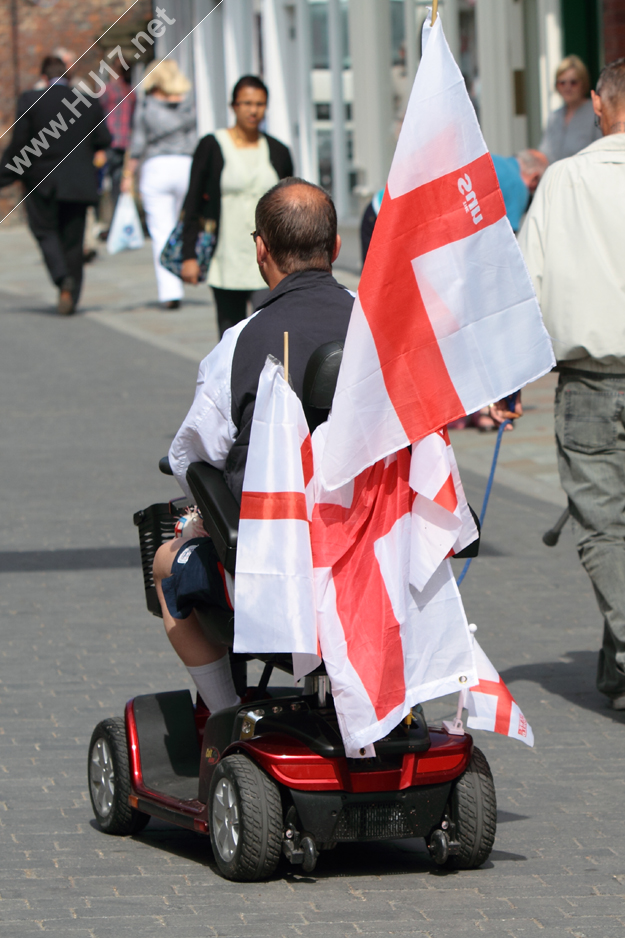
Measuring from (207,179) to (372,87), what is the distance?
10.2 meters

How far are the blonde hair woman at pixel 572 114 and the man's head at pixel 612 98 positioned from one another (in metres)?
7.63

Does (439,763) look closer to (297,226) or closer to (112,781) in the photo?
(112,781)

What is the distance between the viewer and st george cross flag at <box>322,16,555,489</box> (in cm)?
371

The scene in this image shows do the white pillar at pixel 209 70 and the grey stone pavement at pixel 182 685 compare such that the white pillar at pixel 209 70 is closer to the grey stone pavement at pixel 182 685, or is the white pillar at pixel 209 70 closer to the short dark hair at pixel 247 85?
the grey stone pavement at pixel 182 685

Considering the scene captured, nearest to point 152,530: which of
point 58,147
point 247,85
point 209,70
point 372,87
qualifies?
point 247,85

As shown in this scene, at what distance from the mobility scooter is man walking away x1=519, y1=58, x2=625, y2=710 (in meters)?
1.38

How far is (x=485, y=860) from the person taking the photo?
3.95 meters

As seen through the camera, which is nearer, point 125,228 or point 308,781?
point 308,781

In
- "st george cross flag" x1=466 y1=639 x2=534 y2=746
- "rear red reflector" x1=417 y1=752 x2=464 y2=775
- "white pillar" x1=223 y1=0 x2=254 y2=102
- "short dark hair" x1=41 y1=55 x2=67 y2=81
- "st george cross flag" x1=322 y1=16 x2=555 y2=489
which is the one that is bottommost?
"rear red reflector" x1=417 y1=752 x2=464 y2=775

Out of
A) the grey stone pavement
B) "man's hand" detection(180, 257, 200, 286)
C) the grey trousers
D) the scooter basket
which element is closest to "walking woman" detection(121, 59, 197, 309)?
the grey stone pavement

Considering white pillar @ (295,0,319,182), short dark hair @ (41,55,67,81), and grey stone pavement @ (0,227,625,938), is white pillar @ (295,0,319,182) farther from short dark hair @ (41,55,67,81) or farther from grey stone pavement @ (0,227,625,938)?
grey stone pavement @ (0,227,625,938)

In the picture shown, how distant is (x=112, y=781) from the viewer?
14.1 feet

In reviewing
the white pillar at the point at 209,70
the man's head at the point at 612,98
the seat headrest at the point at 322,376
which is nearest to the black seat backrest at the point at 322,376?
the seat headrest at the point at 322,376

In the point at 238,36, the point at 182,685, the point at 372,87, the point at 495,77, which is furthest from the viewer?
the point at 238,36
